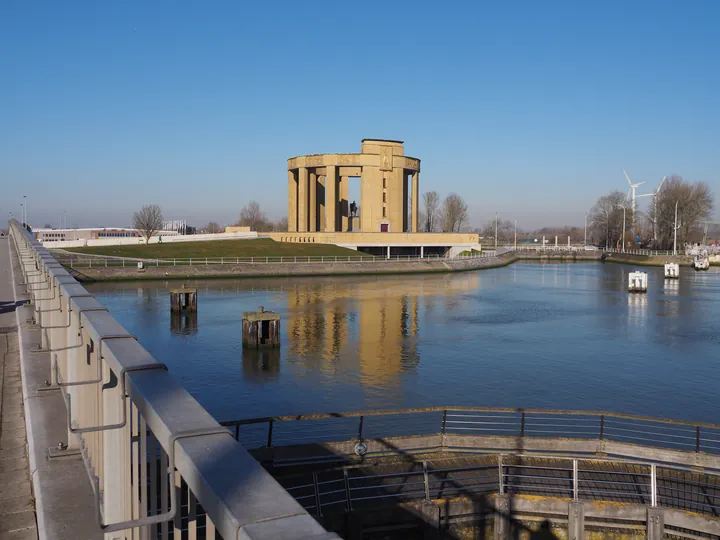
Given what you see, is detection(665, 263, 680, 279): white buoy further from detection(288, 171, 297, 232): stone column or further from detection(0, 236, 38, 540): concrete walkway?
detection(0, 236, 38, 540): concrete walkway

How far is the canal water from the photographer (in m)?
21.1

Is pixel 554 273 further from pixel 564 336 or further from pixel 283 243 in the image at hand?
pixel 564 336

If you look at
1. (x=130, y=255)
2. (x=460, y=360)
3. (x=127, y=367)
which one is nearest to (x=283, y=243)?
(x=130, y=255)

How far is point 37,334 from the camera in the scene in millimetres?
10938

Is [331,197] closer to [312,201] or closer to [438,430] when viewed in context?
[312,201]

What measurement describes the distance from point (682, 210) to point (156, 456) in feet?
412

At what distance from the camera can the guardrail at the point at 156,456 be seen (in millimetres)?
1873

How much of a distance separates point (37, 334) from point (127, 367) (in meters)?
8.95

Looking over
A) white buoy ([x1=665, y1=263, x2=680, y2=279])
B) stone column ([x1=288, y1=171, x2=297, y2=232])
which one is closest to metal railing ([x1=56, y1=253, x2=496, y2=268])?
stone column ([x1=288, y1=171, x2=297, y2=232])

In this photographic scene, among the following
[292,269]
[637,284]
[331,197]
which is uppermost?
[331,197]

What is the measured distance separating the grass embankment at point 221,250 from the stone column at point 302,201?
915 centimetres

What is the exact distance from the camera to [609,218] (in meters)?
133

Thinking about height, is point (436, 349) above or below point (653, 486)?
below

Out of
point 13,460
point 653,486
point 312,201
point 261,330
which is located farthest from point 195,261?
point 13,460
